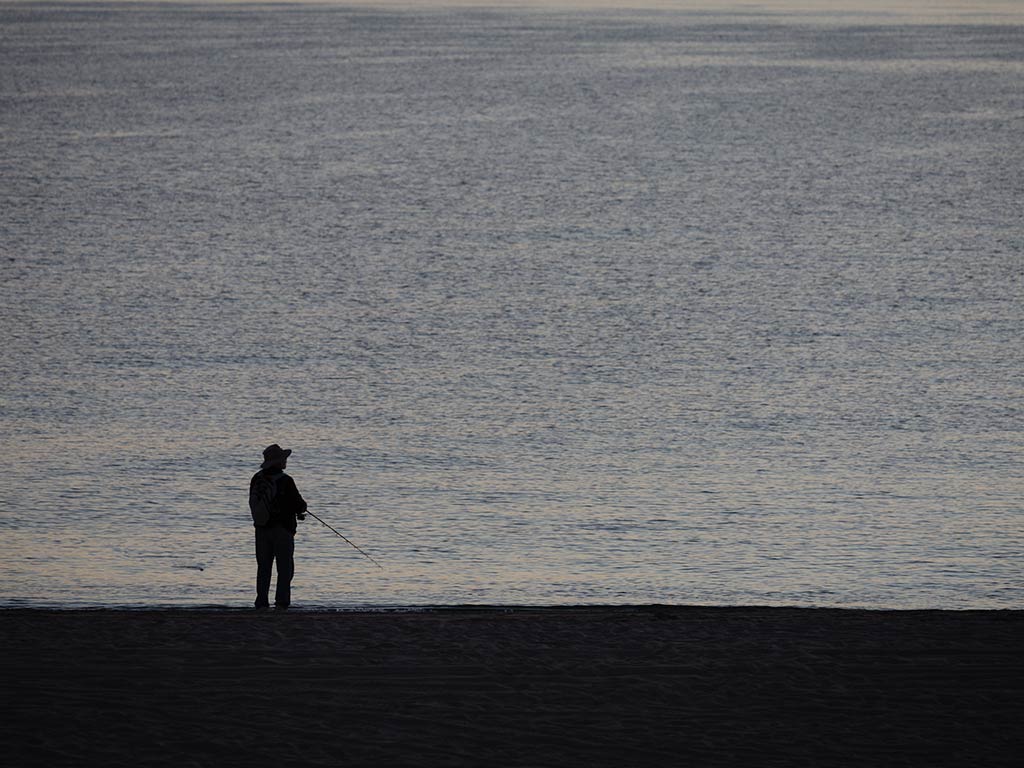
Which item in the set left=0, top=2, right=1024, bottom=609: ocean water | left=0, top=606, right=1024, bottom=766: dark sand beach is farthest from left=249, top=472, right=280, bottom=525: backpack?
left=0, top=2, right=1024, bottom=609: ocean water

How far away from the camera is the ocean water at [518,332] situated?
53.4 feet

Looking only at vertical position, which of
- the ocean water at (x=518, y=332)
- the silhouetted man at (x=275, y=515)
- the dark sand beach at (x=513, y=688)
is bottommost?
the dark sand beach at (x=513, y=688)

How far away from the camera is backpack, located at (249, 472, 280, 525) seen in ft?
37.3

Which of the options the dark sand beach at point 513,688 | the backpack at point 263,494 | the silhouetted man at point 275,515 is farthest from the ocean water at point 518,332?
the dark sand beach at point 513,688

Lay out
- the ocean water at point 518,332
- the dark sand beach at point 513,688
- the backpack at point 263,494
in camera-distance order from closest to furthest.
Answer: the dark sand beach at point 513,688 < the backpack at point 263,494 < the ocean water at point 518,332

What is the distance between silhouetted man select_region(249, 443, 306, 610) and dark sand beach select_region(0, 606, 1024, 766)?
2.68 feet

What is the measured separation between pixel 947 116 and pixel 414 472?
3941 centimetres

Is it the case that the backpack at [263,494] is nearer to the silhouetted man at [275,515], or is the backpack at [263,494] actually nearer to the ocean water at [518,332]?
the silhouetted man at [275,515]

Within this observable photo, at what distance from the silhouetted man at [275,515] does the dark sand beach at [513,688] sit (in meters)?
0.82

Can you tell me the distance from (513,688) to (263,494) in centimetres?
291

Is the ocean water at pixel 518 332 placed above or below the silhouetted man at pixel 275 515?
above

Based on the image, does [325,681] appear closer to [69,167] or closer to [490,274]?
[490,274]

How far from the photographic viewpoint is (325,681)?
9320mm

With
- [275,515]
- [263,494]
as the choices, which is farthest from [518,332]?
[263,494]
